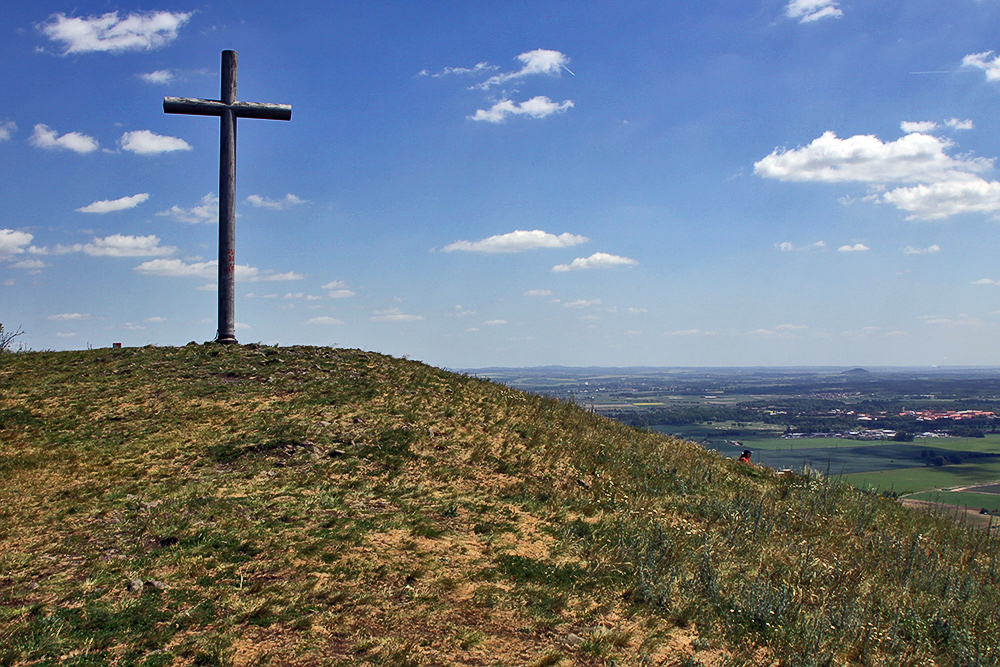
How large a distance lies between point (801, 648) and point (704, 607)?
3.38 feet

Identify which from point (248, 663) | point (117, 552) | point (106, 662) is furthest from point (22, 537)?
point (248, 663)

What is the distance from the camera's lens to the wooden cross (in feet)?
55.5

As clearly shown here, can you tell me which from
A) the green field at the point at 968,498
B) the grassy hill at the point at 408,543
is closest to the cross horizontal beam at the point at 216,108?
the grassy hill at the point at 408,543

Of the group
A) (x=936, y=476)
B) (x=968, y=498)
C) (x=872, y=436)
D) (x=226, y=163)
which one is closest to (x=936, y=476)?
(x=936, y=476)

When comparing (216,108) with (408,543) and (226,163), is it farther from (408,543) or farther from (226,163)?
(408,543)

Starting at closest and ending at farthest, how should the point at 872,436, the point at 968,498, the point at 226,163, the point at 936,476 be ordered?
the point at 226,163 → the point at 968,498 → the point at 936,476 → the point at 872,436

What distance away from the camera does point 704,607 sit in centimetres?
722

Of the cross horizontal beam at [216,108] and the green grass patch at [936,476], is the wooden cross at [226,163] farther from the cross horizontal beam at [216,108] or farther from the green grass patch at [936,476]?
the green grass patch at [936,476]

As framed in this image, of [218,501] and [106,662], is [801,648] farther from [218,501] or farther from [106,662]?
[218,501]

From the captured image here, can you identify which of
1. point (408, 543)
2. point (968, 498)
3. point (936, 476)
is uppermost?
point (408, 543)

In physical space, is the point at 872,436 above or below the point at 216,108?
below

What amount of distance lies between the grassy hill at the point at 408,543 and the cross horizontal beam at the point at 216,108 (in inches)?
278

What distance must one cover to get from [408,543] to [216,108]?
14238 millimetres

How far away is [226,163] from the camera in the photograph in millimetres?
17062
